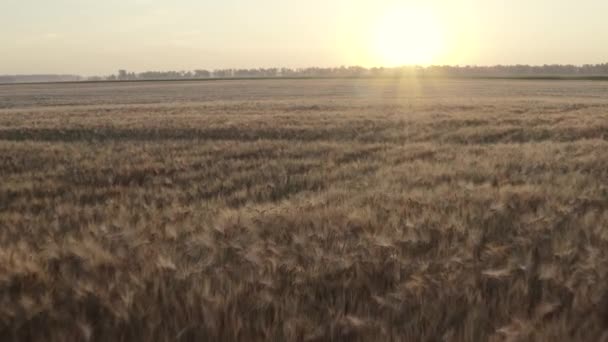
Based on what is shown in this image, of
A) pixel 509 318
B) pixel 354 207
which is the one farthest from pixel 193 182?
pixel 509 318

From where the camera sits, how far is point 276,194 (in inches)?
291

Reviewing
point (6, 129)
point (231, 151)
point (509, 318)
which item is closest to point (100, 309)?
point (509, 318)

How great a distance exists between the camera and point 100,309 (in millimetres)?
3029

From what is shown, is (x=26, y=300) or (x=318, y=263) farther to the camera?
(x=318, y=263)

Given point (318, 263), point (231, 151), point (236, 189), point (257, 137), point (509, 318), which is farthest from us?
point (257, 137)

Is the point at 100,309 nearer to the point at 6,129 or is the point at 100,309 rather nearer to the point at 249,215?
the point at 249,215

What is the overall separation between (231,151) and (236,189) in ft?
14.2

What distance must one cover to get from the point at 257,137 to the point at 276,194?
29.3 ft

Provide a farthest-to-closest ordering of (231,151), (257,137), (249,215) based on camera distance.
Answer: (257,137) < (231,151) < (249,215)

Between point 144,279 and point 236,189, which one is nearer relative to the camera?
point 144,279

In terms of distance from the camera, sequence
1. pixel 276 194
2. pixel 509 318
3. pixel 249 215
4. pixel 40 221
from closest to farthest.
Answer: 1. pixel 509 318
2. pixel 249 215
3. pixel 40 221
4. pixel 276 194

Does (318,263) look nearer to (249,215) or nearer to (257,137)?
(249,215)

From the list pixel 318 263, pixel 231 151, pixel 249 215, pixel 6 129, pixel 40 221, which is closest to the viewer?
pixel 318 263

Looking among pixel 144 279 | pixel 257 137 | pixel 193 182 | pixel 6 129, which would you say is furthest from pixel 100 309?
pixel 6 129
